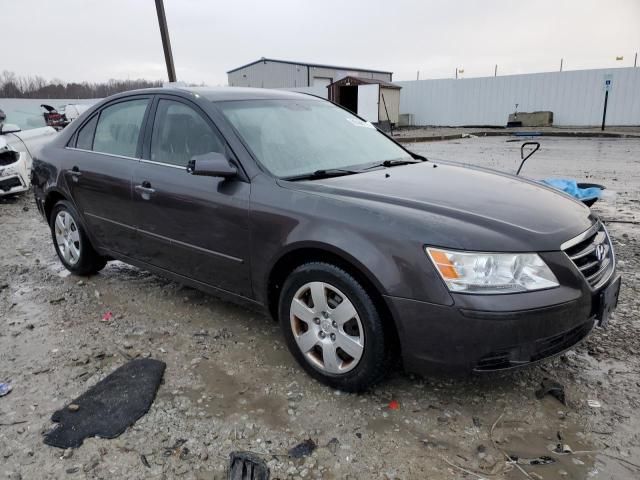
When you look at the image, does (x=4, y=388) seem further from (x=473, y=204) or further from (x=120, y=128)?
(x=473, y=204)

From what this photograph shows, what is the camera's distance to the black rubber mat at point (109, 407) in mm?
2441

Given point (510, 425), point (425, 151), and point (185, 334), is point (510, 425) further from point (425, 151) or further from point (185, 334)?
point (425, 151)

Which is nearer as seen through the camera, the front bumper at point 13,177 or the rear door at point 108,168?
the rear door at point 108,168

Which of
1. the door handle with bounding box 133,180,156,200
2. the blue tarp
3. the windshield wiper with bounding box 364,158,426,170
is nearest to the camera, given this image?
the windshield wiper with bounding box 364,158,426,170

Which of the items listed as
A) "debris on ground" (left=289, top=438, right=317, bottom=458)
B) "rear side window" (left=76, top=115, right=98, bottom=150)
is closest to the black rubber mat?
"debris on ground" (left=289, top=438, right=317, bottom=458)

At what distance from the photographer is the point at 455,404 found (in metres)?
2.63

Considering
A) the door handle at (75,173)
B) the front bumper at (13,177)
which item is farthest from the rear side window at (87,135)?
the front bumper at (13,177)

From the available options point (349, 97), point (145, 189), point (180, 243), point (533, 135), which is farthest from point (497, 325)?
point (349, 97)

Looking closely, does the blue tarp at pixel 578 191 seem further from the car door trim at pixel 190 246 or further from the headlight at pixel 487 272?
the car door trim at pixel 190 246

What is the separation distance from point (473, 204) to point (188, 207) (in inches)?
69.8

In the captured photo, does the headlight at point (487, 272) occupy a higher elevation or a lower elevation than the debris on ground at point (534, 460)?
higher

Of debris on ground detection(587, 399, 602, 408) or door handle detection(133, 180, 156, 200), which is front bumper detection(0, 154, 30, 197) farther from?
debris on ground detection(587, 399, 602, 408)

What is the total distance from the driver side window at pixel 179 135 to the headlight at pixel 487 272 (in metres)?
1.64

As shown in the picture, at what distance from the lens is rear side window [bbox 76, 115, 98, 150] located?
4.21 meters
